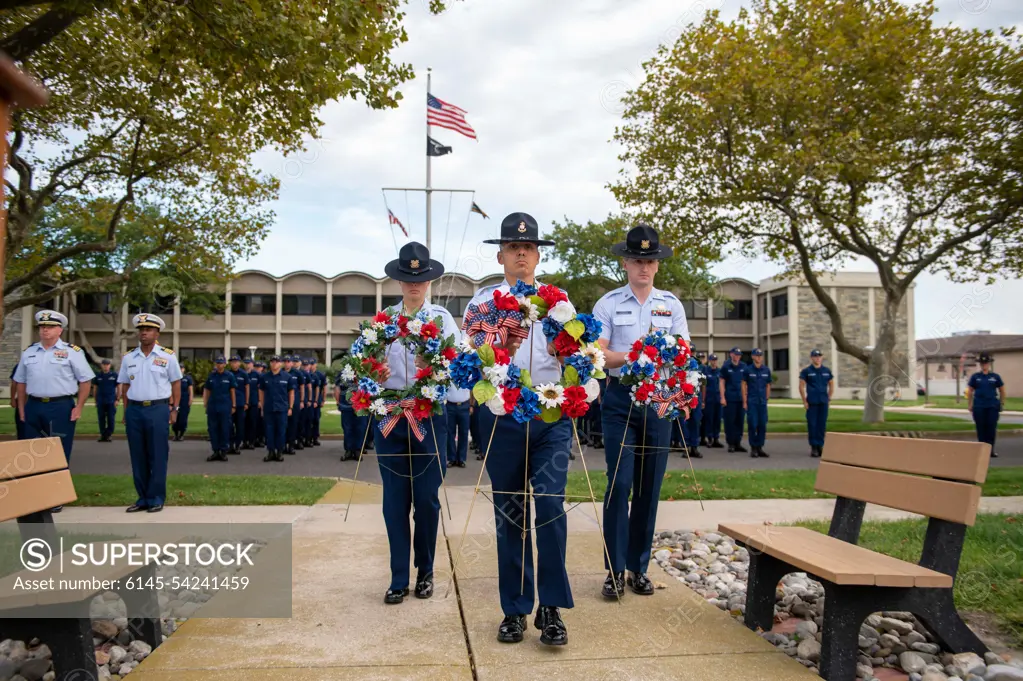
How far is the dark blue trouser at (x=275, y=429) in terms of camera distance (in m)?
14.5

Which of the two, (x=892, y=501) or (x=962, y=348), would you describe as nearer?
(x=892, y=501)

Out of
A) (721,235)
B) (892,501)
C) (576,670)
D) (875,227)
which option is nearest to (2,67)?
(576,670)

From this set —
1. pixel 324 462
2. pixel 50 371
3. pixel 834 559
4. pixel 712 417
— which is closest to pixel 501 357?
pixel 834 559

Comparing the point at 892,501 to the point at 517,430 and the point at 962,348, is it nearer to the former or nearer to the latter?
the point at 517,430

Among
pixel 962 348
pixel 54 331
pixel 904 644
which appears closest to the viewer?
pixel 904 644

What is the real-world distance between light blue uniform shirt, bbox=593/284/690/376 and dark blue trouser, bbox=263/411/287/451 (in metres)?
10.6

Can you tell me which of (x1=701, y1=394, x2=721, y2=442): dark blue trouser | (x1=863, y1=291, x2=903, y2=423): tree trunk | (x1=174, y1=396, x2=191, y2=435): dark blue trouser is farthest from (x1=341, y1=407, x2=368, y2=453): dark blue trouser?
(x1=863, y1=291, x2=903, y2=423): tree trunk

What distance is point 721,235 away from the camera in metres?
21.9

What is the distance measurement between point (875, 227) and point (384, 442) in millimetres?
21501

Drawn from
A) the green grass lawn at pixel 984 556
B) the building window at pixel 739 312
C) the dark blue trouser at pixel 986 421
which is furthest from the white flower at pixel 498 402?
the building window at pixel 739 312

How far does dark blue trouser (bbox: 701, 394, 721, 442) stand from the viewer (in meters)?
17.6

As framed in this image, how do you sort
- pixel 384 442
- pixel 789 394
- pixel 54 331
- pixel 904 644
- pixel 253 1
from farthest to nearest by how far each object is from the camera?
pixel 789 394 < pixel 54 331 < pixel 253 1 < pixel 384 442 < pixel 904 644

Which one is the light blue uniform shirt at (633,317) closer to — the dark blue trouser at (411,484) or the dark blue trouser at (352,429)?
the dark blue trouser at (411,484)

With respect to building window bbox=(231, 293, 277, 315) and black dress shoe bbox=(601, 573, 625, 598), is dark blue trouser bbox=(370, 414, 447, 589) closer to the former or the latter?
black dress shoe bbox=(601, 573, 625, 598)
